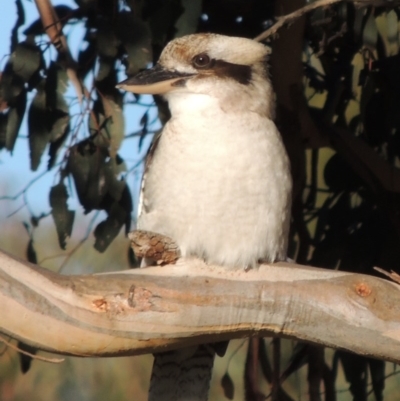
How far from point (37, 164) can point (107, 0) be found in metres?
0.45

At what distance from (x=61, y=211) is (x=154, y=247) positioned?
64 cm

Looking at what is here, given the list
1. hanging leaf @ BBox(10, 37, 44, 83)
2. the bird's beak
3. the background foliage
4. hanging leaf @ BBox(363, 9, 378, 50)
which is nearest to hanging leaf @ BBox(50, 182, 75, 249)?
the background foliage

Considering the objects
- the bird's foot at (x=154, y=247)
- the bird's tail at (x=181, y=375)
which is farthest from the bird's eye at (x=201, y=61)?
the bird's tail at (x=181, y=375)

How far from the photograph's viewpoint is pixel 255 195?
2.44 m

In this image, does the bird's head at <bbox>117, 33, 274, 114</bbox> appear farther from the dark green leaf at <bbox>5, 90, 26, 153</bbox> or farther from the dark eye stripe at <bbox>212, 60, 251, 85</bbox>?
the dark green leaf at <bbox>5, 90, 26, 153</bbox>

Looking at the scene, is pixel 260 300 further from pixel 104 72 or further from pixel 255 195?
pixel 104 72

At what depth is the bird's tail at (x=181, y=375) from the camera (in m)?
2.56

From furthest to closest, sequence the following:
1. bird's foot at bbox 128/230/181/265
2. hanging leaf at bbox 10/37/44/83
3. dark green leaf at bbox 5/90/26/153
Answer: dark green leaf at bbox 5/90/26/153 < hanging leaf at bbox 10/37/44/83 < bird's foot at bbox 128/230/181/265

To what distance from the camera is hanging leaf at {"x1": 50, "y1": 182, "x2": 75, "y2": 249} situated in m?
2.86

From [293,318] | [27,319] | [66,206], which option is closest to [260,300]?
[293,318]

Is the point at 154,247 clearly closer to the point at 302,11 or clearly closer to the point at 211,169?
the point at 211,169

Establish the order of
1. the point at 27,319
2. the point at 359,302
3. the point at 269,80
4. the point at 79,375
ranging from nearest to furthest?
the point at 27,319 → the point at 359,302 → the point at 269,80 → the point at 79,375

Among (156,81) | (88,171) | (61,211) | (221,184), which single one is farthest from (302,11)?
(61,211)

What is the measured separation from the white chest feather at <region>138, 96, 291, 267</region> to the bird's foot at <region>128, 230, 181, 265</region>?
4.5 inches
